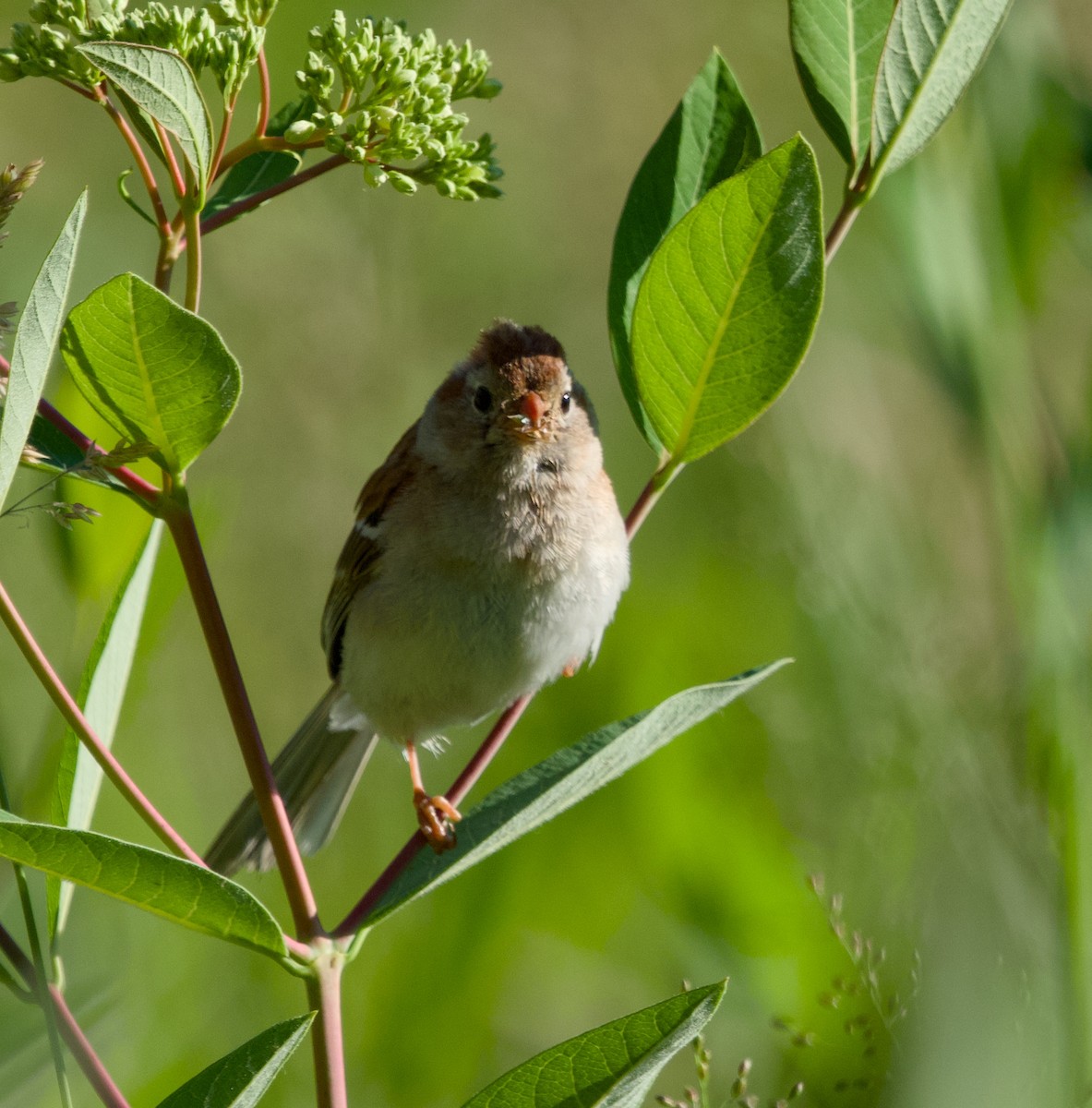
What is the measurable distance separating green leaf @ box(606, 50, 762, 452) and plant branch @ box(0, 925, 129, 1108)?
3.07 feet

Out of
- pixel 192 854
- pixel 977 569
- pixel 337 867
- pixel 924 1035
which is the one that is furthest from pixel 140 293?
pixel 977 569

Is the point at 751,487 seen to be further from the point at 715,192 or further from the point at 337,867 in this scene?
the point at 715,192

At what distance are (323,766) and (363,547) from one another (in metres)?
0.57

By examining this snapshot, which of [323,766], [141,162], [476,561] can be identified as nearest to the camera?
[141,162]

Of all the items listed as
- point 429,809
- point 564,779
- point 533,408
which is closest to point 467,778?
point 564,779

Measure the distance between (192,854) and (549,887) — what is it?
115cm

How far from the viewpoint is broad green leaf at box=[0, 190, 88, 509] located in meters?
1.17

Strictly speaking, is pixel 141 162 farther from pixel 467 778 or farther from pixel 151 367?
pixel 467 778

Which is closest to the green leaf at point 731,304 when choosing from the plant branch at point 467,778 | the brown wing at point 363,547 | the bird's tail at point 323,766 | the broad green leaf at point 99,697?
the plant branch at point 467,778

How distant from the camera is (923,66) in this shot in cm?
161

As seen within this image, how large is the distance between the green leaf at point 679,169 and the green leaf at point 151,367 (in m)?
0.62

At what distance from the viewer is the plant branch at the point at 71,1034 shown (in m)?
1.36

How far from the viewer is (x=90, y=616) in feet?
6.82

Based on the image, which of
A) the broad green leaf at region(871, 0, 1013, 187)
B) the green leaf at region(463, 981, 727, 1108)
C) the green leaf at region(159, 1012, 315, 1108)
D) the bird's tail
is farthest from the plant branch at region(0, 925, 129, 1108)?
the bird's tail
